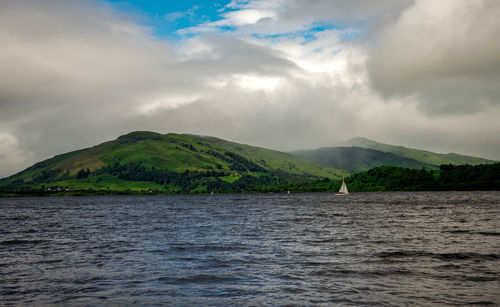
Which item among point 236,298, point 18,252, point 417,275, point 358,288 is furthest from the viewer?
point 18,252

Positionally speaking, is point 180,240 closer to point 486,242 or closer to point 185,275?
point 185,275

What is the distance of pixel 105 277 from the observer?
27.6 metres

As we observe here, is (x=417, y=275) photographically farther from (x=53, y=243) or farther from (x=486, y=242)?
(x=53, y=243)

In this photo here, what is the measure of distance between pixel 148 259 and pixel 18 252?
17711 mm

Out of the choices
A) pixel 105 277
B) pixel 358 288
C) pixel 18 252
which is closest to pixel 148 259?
pixel 105 277

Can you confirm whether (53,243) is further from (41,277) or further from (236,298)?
(236,298)

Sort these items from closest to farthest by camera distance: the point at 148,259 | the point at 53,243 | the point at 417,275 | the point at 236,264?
the point at 417,275, the point at 236,264, the point at 148,259, the point at 53,243

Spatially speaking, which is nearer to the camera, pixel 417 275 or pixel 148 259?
pixel 417 275

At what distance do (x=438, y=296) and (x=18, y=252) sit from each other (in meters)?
42.1

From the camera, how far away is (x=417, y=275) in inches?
1057

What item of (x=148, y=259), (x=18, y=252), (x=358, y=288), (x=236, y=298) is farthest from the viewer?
(x=18, y=252)

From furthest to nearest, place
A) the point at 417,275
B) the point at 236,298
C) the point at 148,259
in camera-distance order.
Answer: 1. the point at 148,259
2. the point at 417,275
3. the point at 236,298

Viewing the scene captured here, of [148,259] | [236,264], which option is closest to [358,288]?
[236,264]

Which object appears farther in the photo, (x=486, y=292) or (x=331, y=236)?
(x=331, y=236)
